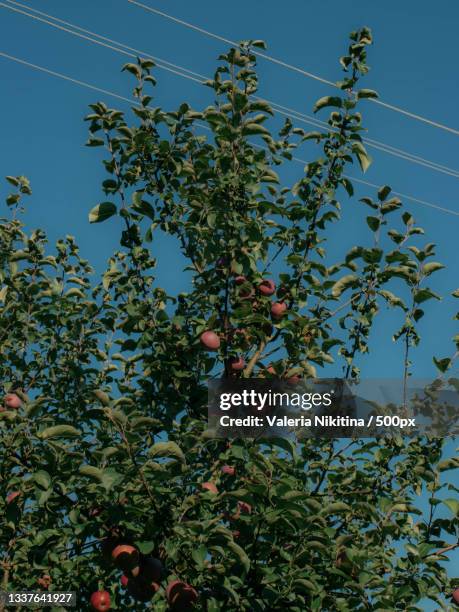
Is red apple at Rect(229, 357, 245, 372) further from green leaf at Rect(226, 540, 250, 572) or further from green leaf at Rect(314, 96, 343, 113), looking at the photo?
green leaf at Rect(314, 96, 343, 113)

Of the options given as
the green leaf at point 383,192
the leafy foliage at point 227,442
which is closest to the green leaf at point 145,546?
the leafy foliage at point 227,442

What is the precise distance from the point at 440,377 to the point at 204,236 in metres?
1.98

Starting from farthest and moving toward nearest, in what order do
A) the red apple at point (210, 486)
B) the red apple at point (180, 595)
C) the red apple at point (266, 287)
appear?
the red apple at point (266, 287)
the red apple at point (210, 486)
the red apple at point (180, 595)

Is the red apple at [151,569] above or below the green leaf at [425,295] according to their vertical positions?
below

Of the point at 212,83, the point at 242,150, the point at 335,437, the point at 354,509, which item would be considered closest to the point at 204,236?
the point at 242,150

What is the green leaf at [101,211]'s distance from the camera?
6.47 meters

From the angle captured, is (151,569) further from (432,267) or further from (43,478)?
(432,267)

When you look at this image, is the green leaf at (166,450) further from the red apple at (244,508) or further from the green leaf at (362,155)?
the green leaf at (362,155)

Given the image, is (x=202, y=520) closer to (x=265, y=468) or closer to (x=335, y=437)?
(x=265, y=468)

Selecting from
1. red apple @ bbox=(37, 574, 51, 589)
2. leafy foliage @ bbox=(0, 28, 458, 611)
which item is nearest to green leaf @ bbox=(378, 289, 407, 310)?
leafy foliage @ bbox=(0, 28, 458, 611)

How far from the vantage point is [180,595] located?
5.39 m

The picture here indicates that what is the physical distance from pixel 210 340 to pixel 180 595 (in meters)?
1.76

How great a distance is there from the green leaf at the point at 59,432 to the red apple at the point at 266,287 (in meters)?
2.12

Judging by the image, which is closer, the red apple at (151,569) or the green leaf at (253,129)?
the red apple at (151,569)
